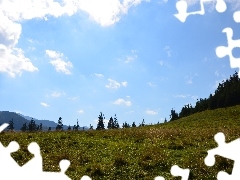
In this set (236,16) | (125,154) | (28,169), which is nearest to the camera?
(28,169)

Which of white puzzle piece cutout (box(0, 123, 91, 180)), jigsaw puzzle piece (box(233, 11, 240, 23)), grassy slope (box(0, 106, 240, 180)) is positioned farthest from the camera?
grassy slope (box(0, 106, 240, 180))

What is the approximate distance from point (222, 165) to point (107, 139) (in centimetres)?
1106

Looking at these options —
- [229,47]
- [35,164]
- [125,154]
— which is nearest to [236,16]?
[229,47]

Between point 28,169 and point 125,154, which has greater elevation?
point 125,154

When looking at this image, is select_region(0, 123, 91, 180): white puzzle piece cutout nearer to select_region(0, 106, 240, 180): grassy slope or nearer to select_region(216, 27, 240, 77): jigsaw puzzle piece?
select_region(216, 27, 240, 77): jigsaw puzzle piece

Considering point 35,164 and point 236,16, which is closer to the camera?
point 35,164

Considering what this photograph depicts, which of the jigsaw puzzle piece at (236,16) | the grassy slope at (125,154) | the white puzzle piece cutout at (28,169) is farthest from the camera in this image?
the grassy slope at (125,154)

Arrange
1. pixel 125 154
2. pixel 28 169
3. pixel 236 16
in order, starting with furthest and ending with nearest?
1. pixel 125 154
2. pixel 236 16
3. pixel 28 169

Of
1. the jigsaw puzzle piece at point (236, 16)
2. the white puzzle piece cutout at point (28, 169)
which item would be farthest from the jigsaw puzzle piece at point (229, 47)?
the white puzzle piece cutout at point (28, 169)

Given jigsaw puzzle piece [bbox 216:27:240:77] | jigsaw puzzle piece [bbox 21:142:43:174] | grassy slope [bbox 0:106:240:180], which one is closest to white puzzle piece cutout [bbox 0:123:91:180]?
jigsaw puzzle piece [bbox 21:142:43:174]

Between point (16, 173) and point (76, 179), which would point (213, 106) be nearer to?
point (76, 179)

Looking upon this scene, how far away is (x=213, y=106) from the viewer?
125875 mm

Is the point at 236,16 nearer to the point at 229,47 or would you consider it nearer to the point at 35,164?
the point at 229,47

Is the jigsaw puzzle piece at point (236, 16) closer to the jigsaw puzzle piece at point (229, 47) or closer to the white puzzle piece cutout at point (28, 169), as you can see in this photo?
the jigsaw puzzle piece at point (229, 47)
